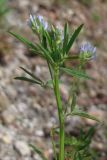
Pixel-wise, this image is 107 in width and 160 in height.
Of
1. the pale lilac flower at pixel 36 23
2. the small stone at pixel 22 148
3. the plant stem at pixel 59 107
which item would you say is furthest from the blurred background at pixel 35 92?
the pale lilac flower at pixel 36 23

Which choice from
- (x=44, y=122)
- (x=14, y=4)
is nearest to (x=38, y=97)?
(x=44, y=122)

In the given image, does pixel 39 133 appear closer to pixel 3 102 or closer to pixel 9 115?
pixel 9 115

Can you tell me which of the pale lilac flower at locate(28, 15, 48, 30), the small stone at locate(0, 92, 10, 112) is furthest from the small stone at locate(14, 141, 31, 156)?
the pale lilac flower at locate(28, 15, 48, 30)

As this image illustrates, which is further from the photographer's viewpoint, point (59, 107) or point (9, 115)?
point (9, 115)

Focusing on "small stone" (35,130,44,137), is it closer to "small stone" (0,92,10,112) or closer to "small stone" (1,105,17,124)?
"small stone" (1,105,17,124)

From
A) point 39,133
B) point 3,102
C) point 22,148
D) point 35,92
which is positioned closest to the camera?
point 22,148

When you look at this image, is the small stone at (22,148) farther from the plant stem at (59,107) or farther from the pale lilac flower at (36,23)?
the pale lilac flower at (36,23)

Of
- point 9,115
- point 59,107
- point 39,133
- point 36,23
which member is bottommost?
point 39,133

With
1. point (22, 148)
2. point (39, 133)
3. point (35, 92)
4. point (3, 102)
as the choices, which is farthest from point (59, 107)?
point (35, 92)
